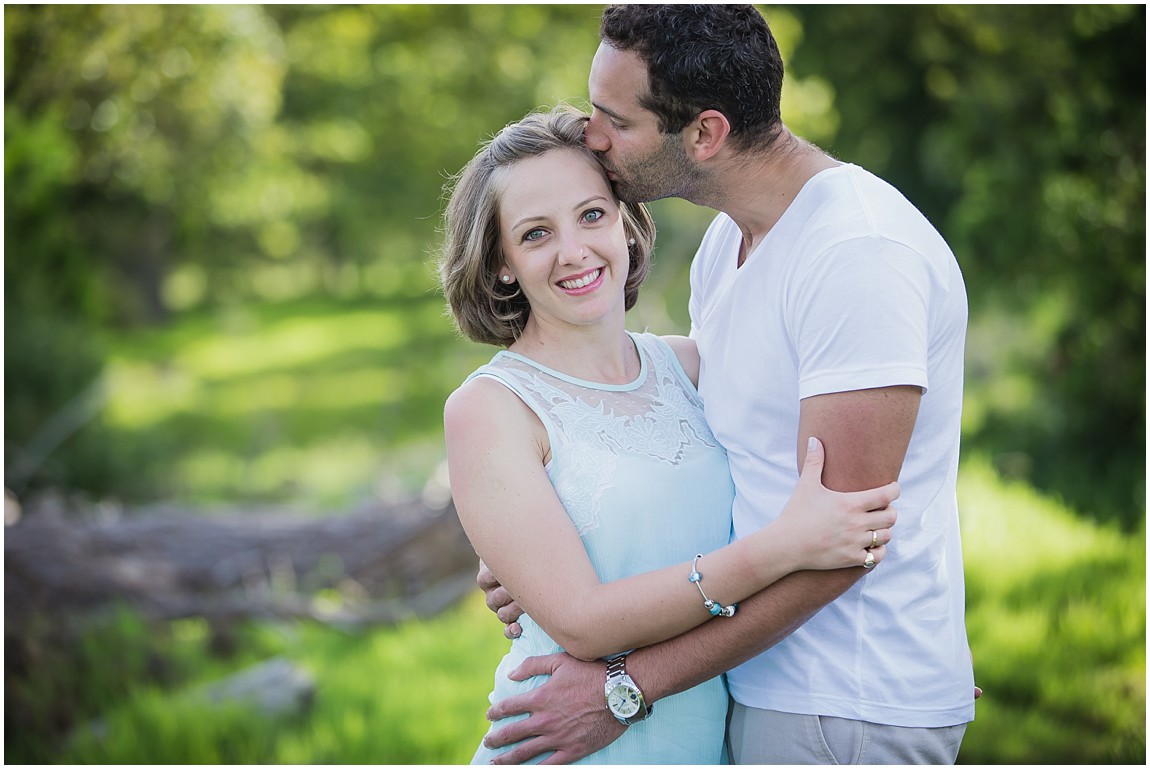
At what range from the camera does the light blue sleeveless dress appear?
205cm

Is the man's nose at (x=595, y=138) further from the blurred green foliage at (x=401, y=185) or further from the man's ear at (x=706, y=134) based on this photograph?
the blurred green foliage at (x=401, y=185)

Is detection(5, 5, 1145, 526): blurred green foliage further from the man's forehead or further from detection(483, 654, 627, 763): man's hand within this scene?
detection(483, 654, 627, 763): man's hand

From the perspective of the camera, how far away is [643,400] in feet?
7.47

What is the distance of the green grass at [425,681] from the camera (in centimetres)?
405

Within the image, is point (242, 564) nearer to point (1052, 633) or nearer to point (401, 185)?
point (1052, 633)

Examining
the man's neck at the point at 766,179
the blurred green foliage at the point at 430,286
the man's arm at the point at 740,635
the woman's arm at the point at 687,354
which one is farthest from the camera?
the blurred green foliage at the point at 430,286

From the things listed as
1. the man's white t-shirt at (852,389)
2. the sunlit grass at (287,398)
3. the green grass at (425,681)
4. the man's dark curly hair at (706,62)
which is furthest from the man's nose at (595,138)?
the sunlit grass at (287,398)

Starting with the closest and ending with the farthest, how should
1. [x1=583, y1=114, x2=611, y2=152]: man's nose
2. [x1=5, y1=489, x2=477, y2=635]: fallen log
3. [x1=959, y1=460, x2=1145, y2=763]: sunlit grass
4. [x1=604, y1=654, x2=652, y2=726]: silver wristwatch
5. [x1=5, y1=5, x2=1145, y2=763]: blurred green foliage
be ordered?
1. [x1=604, y1=654, x2=652, y2=726]: silver wristwatch
2. [x1=583, y1=114, x2=611, y2=152]: man's nose
3. [x1=959, y1=460, x2=1145, y2=763]: sunlit grass
4. [x1=5, y1=5, x2=1145, y2=763]: blurred green foliage
5. [x1=5, y1=489, x2=477, y2=635]: fallen log

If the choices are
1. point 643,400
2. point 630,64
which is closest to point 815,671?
point 643,400

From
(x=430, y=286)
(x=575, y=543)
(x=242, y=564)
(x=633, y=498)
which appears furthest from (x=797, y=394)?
(x=430, y=286)

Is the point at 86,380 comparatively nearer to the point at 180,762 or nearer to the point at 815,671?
the point at 180,762

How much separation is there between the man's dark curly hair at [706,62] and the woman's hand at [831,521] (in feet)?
2.34

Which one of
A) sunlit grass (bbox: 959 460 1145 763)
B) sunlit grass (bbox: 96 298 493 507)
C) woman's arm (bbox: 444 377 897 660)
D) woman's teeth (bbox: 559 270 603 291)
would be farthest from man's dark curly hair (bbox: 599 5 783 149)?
sunlit grass (bbox: 96 298 493 507)

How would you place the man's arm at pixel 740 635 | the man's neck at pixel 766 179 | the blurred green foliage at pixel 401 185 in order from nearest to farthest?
the man's arm at pixel 740 635 → the man's neck at pixel 766 179 → the blurred green foliage at pixel 401 185
